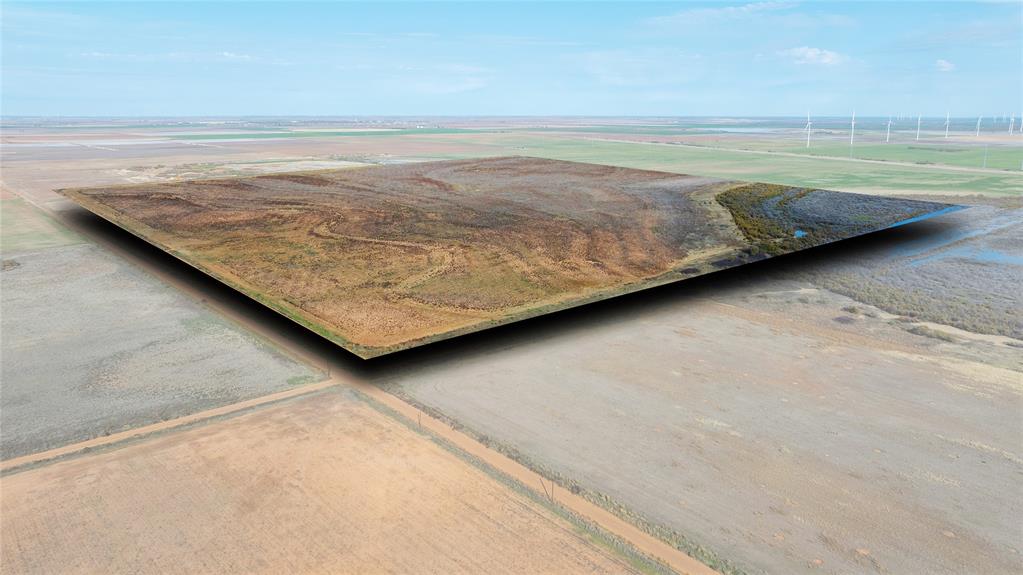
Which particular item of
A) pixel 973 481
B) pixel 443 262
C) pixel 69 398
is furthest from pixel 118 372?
pixel 973 481

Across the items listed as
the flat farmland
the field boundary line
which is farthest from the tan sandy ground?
the flat farmland

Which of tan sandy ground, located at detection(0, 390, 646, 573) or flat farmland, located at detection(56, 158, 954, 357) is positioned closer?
tan sandy ground, located at detection(0, 390, 646, 573)

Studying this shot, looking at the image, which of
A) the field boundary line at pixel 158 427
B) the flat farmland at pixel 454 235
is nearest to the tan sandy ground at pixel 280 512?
the field boundary line at pixel 158 427

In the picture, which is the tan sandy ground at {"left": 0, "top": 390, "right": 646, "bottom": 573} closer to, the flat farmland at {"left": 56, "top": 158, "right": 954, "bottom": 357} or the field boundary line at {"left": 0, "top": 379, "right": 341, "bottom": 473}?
the field boundary line at {"left": 0, "top": 379, "right": 341, "bottom": 473}

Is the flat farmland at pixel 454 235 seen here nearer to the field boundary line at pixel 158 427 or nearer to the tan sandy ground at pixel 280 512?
the field boundary line at pixel 158 427

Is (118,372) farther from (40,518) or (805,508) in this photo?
(805,508)

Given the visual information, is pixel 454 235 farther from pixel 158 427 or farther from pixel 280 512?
pixel 280 512

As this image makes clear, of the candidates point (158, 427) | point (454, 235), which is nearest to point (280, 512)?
point (158, 427)
